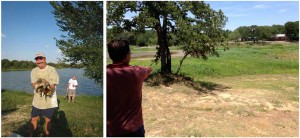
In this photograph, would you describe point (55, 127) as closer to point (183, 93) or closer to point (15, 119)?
point (15, 119)

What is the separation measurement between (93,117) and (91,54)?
2.14ft

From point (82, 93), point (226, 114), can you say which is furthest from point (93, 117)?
point (226, 114)

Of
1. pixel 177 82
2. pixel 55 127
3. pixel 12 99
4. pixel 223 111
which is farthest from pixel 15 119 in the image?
pixel 177 82

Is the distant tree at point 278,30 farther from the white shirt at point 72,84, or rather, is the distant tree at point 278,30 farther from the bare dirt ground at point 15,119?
the bare dirt ground at point 15,119

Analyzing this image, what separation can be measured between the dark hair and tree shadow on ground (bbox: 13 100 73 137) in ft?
3.78

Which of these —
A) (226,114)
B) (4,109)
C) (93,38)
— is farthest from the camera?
(226,114)

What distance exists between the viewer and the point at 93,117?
117 inches

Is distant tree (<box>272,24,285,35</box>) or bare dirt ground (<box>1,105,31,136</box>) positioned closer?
bare dirt ground (<box>1,105,31,136</box>)

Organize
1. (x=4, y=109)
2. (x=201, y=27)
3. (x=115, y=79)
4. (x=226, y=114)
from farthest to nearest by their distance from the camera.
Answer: (x=201, y=27), (x=226, y=114), (x=4, y=109), (x=115, y=79)

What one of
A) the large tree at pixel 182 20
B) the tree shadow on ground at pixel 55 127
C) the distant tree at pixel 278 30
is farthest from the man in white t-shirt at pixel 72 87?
the distant tree at pixel 278 30

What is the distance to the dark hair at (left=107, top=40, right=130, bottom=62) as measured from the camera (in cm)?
198

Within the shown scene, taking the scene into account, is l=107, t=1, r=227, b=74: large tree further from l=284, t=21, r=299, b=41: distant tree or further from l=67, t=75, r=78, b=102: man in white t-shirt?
l=284, t=21, r=299, b=41: distant tree

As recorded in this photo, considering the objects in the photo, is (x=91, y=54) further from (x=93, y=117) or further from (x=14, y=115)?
(x=14, y=115)

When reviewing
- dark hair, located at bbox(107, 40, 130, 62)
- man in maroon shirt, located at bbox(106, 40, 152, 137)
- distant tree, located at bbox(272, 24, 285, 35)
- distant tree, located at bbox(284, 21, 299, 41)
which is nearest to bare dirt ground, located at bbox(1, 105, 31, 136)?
man in maroon shirt, located at bbox(106, 40, 152, 137)
